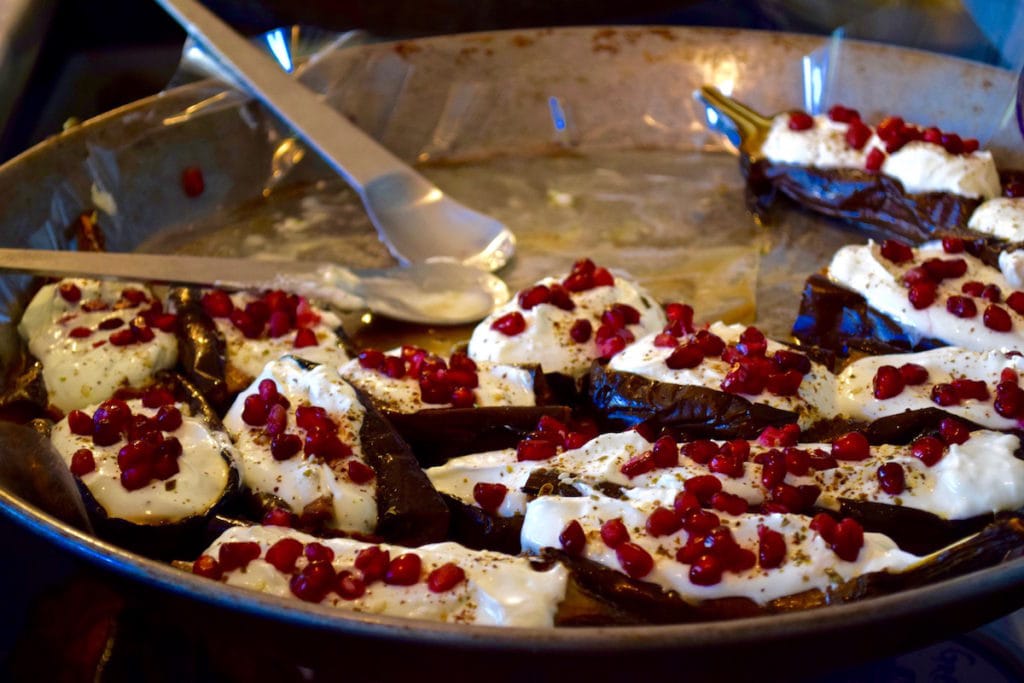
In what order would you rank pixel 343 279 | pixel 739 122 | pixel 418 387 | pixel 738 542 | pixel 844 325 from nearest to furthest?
pixel 738 542
pixel 418 387
pixel 844 325
pixel 343 279
pixel 739 122

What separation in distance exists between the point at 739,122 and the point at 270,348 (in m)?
2.17

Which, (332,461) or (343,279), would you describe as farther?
(343,279)

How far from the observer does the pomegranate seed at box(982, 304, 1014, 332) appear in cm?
298

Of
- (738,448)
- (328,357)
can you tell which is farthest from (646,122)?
(738,448)

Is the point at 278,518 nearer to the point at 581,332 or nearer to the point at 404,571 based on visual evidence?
the point at 404,571

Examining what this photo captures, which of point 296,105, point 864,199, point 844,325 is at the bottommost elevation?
point 844,325

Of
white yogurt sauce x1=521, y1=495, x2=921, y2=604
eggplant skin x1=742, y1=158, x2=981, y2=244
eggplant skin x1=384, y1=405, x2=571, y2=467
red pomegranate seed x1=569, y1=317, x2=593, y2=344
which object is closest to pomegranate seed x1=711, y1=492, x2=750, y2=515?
white yogurt sauce x1=521, y1=495, x2=921, y2=604

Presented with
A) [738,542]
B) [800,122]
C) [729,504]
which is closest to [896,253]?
[800,122]

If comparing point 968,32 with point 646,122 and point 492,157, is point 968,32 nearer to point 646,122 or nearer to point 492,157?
point 646,122

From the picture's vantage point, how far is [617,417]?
2.82 m

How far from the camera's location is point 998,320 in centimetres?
298

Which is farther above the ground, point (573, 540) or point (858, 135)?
point (858, 135)

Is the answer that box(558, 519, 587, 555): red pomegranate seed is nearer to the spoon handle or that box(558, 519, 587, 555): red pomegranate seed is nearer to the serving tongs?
the spoon handle

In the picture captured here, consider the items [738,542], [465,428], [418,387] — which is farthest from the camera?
[418,387]
